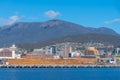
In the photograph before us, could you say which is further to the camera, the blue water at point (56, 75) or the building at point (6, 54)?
the building at point (6, 54)

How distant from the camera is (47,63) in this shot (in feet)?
425

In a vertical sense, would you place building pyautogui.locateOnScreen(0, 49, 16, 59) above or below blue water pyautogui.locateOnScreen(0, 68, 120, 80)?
above

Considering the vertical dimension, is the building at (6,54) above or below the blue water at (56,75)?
above

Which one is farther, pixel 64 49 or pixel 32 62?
pixel 64 49

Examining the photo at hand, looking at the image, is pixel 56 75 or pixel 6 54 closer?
pixel 56 75

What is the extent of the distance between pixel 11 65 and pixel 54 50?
222 ft

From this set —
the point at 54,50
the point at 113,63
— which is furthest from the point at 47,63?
the point at 54,50

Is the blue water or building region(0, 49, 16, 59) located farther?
building region(0, 49, 16, 59)

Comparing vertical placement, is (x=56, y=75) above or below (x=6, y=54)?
below

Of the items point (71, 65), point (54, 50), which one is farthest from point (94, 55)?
point (71, 65)

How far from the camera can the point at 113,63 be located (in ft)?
461

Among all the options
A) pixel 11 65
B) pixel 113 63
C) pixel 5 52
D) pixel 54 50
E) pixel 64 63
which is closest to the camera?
pixel 11 65

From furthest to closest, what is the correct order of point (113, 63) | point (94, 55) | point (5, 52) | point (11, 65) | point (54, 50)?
point (54, 50) < point (94, 55) < point (5, 52) < point (113, 63) < point (11, 65)

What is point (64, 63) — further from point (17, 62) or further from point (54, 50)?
point (54, 50)
